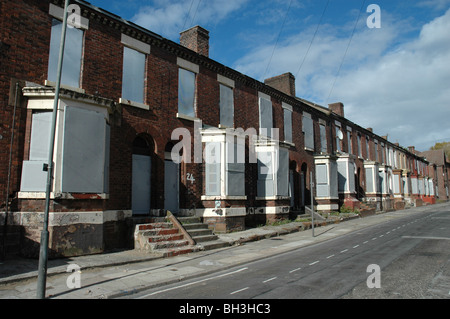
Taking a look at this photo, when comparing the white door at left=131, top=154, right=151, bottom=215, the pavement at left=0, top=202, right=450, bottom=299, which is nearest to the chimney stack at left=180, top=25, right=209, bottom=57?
the white door at left=131, top=154, right=151, bottom=215

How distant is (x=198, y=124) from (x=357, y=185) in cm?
2144

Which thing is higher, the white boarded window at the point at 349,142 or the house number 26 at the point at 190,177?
the white boarded window at the point at 349,142

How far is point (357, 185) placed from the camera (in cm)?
3170

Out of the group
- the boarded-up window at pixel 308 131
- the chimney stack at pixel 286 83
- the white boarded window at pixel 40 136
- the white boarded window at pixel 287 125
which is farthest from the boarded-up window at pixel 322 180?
the white boarded window at pixel 40 136

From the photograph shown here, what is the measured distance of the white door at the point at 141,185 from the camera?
13555 mm

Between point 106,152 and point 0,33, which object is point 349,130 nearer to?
point 106,152

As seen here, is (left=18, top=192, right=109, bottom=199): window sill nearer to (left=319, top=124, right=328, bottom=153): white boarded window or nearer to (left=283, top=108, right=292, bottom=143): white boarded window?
(left=283, top=108, right=292, bottom=143): white boarded window

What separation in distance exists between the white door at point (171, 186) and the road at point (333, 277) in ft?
18.3

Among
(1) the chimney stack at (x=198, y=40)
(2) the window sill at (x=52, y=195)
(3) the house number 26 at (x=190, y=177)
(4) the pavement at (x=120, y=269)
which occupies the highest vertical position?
(1) the chimney stack at (x=198, y=40)

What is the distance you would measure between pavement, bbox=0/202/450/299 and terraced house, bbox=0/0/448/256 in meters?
0.96

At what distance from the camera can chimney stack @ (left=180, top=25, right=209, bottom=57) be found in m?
17.3

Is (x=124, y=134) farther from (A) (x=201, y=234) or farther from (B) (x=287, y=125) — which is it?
(B) (x=287, y=125)

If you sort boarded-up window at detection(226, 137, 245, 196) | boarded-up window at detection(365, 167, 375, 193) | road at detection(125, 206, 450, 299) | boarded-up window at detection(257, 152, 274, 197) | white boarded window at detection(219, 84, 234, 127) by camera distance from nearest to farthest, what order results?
road at detection(125, 206, 450, 299) → boarded-up window at detection(226, 137, 245, 196) → white boarded window at detection(219, 84, 234, 127) → boarded-up window at detection(257, 152, 274, 197) → boarded-up window at detection(365, 167, 375, 193)

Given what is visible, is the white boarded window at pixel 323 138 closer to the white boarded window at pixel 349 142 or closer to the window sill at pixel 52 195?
the white boarded window at pixel 349 142
